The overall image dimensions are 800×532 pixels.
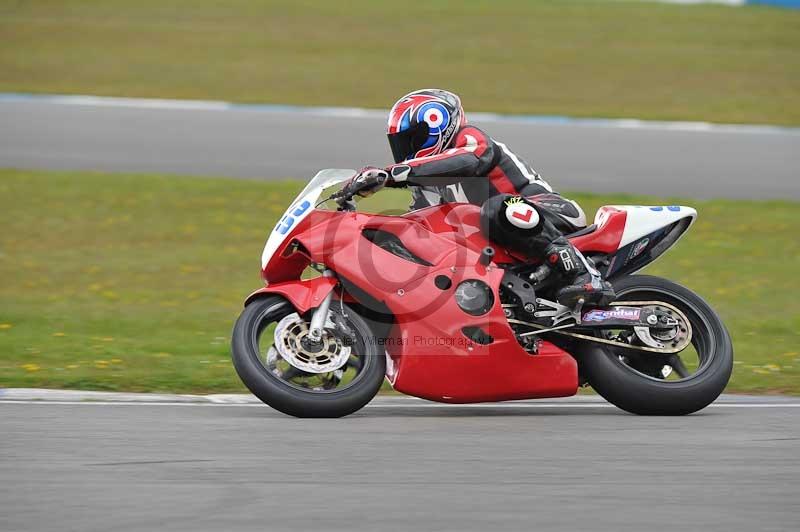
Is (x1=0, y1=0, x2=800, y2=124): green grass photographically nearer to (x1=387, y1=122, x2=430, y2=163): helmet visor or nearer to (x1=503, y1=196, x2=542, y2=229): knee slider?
(x1=387, y1=122, x2=430, y2=163): helmet visor

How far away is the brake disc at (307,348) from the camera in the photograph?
20.7 feet

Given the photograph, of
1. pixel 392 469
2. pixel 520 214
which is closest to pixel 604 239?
pixel 520 214

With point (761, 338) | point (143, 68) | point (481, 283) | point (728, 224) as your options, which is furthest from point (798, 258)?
point (143, 68)

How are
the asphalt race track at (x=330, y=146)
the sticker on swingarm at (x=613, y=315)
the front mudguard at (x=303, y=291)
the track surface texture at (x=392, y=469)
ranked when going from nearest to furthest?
the track surface texture at (x=392, y=469) < the front mudguard at (x=303, y=291) < the sticker on swingarm at (x=613, y=315) < the asphalt race track at (x=330, y=146)

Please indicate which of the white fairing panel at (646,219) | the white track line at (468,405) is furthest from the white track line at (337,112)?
the white track line at (468,405)

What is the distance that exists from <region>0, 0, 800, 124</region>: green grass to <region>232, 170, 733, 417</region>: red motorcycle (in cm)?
1301

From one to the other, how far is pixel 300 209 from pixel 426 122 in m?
0.81

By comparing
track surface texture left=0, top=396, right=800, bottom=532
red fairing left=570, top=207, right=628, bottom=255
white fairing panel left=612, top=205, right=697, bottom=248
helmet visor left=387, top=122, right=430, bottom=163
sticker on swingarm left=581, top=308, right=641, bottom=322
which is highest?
helmet visor left=387, top=122, right=430, bottom=163

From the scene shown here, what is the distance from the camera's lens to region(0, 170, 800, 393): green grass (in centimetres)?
803

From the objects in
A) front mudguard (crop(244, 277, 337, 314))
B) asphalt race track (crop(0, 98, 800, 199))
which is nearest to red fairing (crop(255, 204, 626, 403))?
front mudguard (crop(244, 277, 337, 314))

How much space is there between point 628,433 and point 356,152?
10.5 meters

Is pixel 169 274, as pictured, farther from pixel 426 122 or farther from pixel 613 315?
pixel 613 315

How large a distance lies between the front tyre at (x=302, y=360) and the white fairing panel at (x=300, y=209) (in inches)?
10.7

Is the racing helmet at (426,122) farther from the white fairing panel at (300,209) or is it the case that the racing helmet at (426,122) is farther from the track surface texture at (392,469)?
the track surface texture at (392,469)
